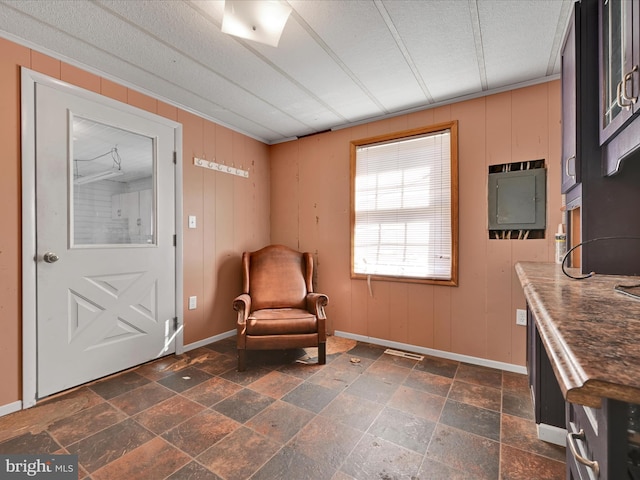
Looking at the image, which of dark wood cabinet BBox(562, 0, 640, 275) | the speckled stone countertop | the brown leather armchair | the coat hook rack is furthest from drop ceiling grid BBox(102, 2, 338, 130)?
the speckled stone countertop

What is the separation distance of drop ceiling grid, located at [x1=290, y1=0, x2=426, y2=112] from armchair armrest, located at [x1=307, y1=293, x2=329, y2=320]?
1.82 meters

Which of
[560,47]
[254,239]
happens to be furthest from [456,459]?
[254,239]

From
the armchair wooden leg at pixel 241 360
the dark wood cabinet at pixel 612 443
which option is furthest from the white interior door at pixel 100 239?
the dark wood cabinet at pixel 612 443

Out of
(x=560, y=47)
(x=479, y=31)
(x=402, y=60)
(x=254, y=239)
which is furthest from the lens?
(x=254, y=239)

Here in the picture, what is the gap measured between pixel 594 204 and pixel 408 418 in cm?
149

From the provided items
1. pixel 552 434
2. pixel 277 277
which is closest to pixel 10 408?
pixel 277 277

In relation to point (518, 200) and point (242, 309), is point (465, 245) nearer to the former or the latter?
point (518, 200)

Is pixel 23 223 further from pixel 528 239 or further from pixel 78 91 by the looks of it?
pixel 528 239

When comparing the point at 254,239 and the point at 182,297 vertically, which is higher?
the point at 254,239

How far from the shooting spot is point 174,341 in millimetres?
2686

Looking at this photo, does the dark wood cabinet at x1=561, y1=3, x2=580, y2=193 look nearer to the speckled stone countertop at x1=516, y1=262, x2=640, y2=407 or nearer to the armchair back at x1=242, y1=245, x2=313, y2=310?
the speckled stone countertop at x1=516, y1=262, x2=640, y2=407

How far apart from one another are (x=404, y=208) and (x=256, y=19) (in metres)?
1.93

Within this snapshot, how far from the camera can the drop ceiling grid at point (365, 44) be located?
5.01ft

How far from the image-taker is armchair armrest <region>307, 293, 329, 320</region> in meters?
2.55
